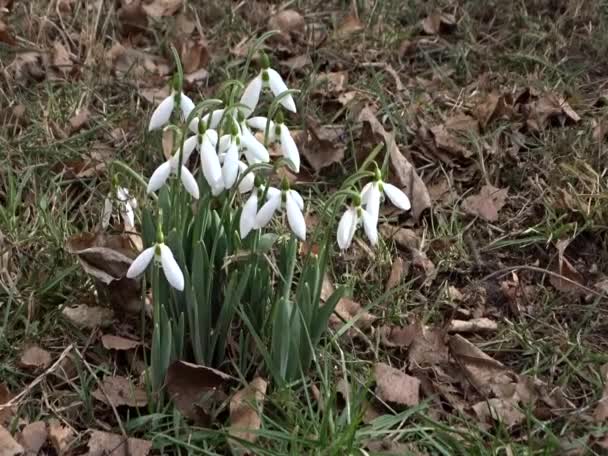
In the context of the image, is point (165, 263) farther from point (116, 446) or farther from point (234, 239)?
point (116, 446)

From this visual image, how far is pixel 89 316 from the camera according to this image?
2.46 m

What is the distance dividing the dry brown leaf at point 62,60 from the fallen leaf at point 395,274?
1.45m

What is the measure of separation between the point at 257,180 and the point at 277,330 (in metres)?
0.33

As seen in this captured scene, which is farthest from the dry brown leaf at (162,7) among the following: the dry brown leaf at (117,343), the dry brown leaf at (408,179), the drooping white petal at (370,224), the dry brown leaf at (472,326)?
the drooping white petal at (370,224)

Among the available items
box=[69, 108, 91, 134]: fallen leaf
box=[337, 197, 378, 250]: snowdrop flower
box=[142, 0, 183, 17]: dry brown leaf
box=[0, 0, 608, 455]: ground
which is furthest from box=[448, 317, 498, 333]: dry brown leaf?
box=[142, 0, 183, 17]: dry brown leaf

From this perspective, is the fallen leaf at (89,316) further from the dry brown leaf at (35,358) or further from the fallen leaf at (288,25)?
the fallen leaf at (288,25)

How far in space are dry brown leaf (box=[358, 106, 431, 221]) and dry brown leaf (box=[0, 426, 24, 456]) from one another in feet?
4.52

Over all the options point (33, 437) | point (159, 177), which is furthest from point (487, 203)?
point (33, 437)

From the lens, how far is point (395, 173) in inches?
120

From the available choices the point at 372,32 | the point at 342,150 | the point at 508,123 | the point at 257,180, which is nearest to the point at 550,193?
the point at 508,123

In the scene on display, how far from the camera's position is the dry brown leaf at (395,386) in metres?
2.28

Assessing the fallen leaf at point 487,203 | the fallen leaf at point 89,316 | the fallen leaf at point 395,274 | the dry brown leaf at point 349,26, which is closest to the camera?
the fallen leaf at point 89,316

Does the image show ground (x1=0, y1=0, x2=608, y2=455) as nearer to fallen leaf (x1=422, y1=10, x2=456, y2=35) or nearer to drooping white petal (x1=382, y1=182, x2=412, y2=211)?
fallen leaf (x1=422, y1=10, x2=456, y2=35)

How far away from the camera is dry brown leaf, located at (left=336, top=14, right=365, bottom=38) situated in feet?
12.3
